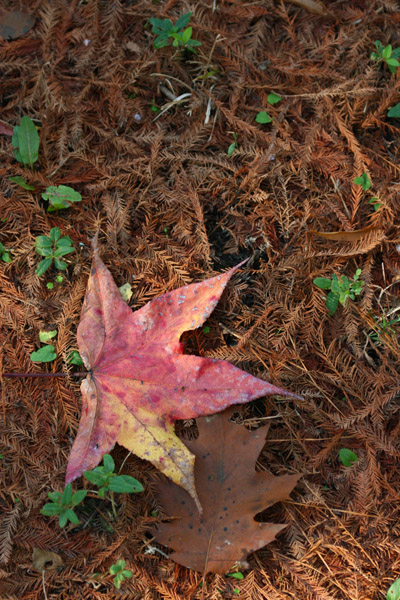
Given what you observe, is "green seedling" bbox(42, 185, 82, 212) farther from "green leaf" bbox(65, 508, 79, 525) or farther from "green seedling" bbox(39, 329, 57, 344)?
"green leaf" bbox(65, 508, 79, 525)

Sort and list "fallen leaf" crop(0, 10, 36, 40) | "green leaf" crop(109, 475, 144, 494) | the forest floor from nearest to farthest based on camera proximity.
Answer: "green leaf" crop(109, 475, 144, 494), the forest floor, "fallen leaf" crop(0, 10, 36, 40)

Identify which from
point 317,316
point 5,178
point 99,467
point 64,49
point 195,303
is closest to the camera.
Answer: point 99,467

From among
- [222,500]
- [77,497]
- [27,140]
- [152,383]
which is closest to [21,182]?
[27,140]

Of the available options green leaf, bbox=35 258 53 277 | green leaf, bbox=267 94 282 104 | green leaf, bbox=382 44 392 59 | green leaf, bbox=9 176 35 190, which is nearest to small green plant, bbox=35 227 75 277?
green leaf, bbox=35 258 53 277

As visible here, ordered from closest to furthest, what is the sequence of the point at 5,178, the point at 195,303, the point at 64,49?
the point at 195,303 → the point at 5,178 → the point at 64,49

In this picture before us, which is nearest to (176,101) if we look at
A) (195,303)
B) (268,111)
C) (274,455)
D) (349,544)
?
(268,111)

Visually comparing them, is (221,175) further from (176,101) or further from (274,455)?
(274,455)
